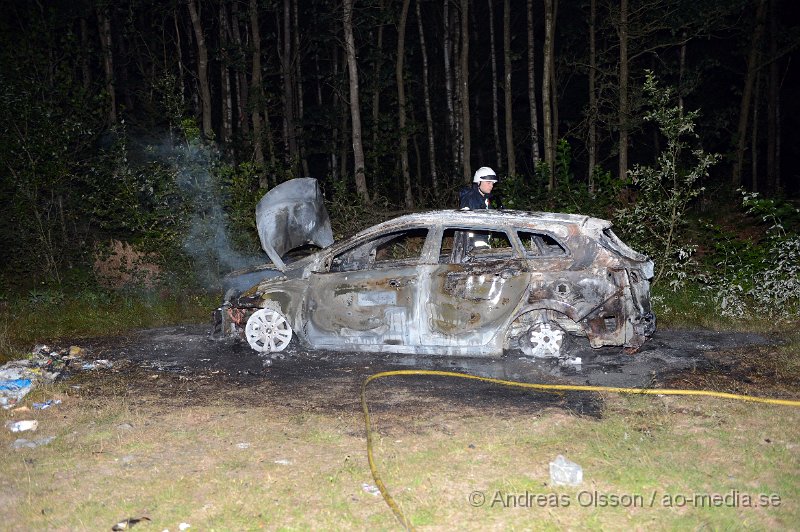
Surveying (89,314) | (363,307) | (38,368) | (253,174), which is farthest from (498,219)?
(89,314)

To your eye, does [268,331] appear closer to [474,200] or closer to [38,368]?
[38,368]

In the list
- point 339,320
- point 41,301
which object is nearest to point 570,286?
point 339,320

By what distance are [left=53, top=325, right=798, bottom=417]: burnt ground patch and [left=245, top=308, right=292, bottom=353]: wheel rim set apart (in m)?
0.15

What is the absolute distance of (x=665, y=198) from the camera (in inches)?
433

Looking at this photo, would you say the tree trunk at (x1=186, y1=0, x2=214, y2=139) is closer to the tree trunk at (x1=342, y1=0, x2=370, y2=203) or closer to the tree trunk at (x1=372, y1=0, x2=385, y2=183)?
the tree trunk at (x1=342, y1=0, x2=370, y2=203)

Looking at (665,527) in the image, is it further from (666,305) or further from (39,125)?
(39,125)

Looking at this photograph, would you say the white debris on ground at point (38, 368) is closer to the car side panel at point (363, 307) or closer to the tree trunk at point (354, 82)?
the car side panel at point (363, 307)

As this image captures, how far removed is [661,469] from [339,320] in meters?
4.02

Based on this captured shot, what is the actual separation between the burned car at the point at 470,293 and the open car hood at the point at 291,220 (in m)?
0.58

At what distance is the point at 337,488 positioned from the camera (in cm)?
441

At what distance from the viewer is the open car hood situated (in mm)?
8414

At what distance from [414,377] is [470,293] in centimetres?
110

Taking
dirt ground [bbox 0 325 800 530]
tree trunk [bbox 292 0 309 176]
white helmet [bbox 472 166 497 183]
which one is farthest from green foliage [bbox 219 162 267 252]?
tree trunk [bbox 292 0 309 176]

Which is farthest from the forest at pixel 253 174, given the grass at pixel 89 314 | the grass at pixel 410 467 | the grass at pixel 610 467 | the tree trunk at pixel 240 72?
the grass at pixel 410 467
